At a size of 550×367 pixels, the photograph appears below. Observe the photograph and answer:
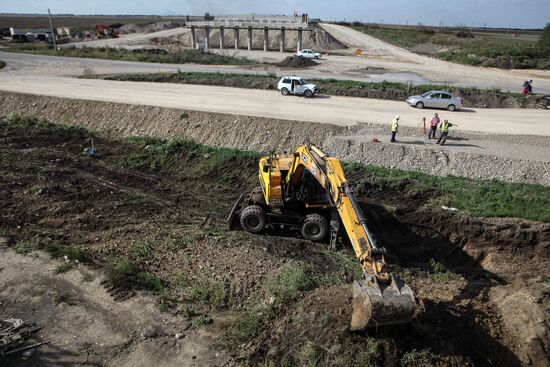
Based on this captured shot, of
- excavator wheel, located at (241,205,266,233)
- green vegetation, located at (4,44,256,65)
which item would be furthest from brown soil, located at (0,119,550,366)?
green vegetation, located at (4,44,256,65)

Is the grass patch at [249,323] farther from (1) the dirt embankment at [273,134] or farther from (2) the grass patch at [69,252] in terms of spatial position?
(1) the dirt embankment at [273,134]

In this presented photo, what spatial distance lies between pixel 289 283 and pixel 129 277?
170 inches

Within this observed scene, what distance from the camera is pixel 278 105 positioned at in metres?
27.3

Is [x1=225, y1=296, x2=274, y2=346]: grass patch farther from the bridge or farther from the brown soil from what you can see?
the bridge

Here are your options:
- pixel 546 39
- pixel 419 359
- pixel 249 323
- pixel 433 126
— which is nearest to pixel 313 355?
pixel 249 323

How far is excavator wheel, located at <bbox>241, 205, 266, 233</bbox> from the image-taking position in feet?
46.9

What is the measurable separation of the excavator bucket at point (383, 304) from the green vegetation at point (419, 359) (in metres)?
0.67

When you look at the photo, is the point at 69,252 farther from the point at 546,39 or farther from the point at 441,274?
the point at 546,39

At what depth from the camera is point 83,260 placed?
39.8 ft

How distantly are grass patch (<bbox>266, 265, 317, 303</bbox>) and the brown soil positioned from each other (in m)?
0.29

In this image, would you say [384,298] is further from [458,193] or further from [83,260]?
[458,193]

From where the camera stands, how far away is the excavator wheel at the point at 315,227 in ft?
45.2

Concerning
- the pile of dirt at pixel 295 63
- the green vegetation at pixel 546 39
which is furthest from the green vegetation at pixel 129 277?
the green vegetation at pixel 546 39

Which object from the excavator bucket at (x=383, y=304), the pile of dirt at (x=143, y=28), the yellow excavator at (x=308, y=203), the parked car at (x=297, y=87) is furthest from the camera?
the pile of dirt at (x=143, y=28)
